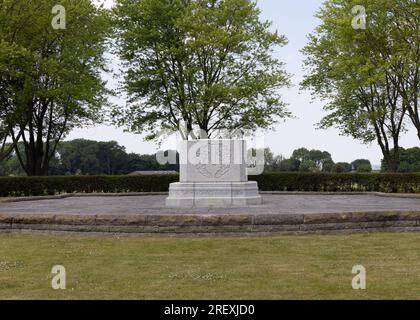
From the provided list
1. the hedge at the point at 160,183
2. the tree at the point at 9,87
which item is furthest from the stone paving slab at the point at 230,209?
the tree at the point at 9,87

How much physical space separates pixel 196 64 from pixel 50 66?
397 inches

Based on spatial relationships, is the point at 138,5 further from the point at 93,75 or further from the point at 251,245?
the point at 251,245

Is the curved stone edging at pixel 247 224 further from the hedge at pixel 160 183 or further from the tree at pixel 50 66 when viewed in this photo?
the tree at pixel 50 66

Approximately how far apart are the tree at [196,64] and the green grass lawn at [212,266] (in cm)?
2204

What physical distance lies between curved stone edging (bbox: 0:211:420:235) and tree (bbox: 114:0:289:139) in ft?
67.3

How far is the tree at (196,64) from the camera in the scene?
32625mm

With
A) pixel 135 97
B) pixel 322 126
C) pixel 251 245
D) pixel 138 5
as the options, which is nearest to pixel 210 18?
pixel 138 5

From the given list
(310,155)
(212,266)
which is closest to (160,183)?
(212,266)

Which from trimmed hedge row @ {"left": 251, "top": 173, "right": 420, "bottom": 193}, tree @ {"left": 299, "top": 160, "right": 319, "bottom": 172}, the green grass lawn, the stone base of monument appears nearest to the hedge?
trimmed hedge row @ {"left": 251, "top": 173, "right": 420, "bottom": 193}

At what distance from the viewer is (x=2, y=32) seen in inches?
1101

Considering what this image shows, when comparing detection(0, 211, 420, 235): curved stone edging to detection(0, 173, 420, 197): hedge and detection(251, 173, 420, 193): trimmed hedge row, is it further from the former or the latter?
detection(251, 173, 420, 193): trimmed hedge row

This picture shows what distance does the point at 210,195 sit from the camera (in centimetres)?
1672

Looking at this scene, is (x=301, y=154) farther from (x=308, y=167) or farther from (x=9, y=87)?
(x=9, y=87)
